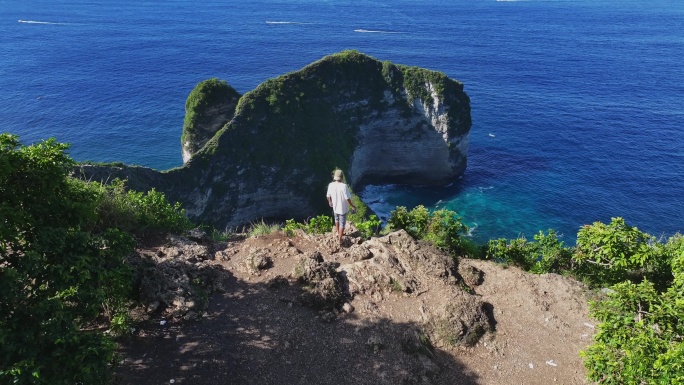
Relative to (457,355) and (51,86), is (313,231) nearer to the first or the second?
(457,355)

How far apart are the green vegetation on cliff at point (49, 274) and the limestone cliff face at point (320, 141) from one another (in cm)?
3824

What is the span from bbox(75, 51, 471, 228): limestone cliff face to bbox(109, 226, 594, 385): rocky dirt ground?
116 feet

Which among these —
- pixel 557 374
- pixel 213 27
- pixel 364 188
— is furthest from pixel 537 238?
pixel 213 27

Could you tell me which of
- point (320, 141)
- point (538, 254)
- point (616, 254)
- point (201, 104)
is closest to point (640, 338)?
point (616, 254)

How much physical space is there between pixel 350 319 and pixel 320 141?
49.5m

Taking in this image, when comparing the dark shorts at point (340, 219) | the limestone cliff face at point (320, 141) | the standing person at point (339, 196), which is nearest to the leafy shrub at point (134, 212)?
the dark shorts at point (340, 219)

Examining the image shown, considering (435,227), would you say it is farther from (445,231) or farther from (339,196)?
(339,196)

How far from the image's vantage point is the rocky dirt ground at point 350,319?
434 inches

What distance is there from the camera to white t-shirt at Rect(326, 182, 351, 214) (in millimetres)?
14594

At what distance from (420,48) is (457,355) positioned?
119333 millimetres

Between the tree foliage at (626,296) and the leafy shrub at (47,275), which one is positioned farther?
the tree foliage at (626,296)

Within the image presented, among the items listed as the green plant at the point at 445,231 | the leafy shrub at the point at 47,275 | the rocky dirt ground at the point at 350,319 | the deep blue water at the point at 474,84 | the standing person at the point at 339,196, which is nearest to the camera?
the leafy shrub at the point at 47,275

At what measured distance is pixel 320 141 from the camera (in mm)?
60719

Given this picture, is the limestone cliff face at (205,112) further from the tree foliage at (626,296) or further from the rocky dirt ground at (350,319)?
the tree foliage at (626,296)
